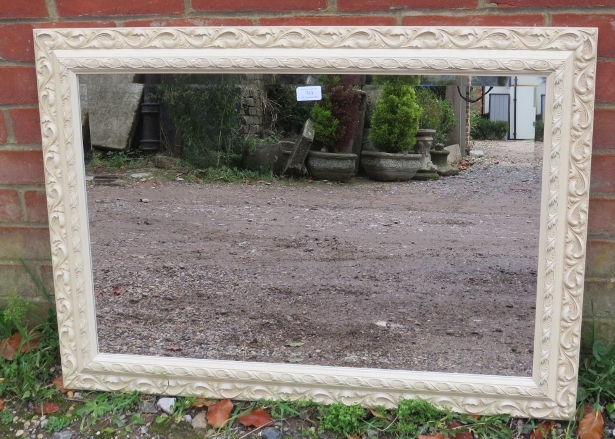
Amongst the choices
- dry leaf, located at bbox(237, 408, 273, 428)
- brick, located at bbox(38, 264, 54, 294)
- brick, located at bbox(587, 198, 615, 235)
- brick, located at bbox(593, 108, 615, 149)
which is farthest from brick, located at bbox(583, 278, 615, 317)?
brick, located at bbox(38, 264, 54, 294)

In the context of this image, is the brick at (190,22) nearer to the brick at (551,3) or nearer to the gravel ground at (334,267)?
the gravel ground at (334,267)

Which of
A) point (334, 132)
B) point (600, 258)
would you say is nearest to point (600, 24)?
point (600, 258)

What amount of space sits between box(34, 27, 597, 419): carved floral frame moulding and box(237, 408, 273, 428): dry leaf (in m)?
0.06

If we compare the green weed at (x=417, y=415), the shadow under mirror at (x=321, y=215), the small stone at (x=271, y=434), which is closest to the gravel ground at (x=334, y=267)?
the shadow under mirror at (x=321, y=215)

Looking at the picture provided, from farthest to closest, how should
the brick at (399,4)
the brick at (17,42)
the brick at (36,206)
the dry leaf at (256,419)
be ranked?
the brick at (36,206) < the brick at (17,42) < the dry leaf at (256,419) < the brick at (399,4)

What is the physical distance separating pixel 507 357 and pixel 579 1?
41.2 inches

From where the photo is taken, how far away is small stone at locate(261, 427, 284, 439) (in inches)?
77.9

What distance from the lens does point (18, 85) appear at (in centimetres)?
216

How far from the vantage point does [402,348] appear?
1.98 metres

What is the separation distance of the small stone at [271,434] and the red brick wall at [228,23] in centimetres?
96

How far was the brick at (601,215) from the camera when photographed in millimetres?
1987

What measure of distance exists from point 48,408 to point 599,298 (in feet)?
5.83

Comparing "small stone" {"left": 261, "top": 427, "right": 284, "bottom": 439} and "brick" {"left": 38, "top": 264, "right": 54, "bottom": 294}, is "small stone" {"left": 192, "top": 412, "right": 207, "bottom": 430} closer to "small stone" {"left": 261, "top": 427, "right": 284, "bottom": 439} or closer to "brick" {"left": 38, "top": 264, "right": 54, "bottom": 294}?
"small stone" {"left": 261, "top": 427, "right": 284, "bottom": 439}

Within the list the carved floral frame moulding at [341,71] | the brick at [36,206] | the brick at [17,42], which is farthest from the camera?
the brick at [36,206]
